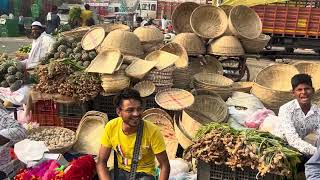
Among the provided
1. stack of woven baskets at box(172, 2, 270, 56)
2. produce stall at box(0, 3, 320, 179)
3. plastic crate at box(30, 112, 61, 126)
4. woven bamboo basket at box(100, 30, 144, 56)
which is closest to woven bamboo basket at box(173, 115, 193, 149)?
produce stall at box(0, 3, 320, 179)

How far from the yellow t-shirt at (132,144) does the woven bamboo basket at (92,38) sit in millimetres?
3284

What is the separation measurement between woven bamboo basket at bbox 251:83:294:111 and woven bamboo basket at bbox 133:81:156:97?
1.58 meters

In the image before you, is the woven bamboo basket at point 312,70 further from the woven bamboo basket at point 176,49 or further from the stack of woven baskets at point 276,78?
the woven bamboo basket at point 176,49

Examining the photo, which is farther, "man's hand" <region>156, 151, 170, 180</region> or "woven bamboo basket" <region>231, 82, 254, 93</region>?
"woven bamboo basket" <region>231, 82, 254, 93</region>

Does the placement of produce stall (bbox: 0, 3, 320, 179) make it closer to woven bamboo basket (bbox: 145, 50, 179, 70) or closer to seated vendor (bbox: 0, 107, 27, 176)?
woven bamboo basket (bbox: 145, 50, 179, 70)

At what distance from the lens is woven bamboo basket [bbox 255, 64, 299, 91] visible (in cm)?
624

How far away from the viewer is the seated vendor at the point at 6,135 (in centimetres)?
302

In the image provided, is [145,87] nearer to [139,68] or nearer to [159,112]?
[139,68]

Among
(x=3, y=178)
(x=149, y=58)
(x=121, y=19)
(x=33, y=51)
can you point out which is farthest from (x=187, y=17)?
(x=121, y=19)

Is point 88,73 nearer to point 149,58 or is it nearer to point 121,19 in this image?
point 149,58

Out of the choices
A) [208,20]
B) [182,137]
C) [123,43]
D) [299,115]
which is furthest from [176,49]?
[299,115]

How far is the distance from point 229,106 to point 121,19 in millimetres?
19607

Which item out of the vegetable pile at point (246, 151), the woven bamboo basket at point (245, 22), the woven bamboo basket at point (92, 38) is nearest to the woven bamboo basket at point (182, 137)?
the vegetable pile at point (246, 151)

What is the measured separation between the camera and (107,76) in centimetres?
519
